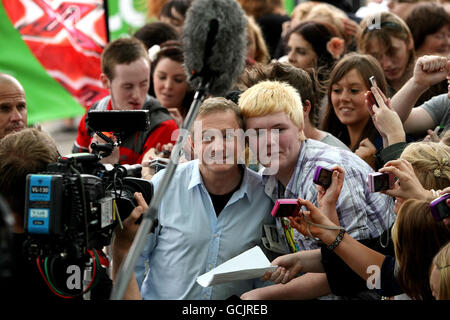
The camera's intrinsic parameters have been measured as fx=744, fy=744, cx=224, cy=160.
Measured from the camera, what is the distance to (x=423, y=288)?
2.73 m

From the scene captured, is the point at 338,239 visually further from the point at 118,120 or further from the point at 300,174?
the point at 118,120

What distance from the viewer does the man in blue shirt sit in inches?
131

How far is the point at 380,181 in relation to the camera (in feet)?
9.57

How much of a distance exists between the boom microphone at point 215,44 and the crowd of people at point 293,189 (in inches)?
25.0

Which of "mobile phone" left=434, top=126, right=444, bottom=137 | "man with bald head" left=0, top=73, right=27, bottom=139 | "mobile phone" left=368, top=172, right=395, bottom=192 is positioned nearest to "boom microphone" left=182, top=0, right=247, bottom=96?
"mobile phone" left=368, top=172, right=395, bottom=192

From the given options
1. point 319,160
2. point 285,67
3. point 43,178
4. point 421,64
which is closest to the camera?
point 43,178

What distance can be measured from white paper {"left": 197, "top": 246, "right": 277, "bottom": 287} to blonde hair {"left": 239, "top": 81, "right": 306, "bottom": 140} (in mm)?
660

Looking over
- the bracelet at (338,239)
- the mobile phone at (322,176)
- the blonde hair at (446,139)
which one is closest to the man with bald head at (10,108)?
the mobile phone at (322,176)

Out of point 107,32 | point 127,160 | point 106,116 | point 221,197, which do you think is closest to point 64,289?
point 106,116

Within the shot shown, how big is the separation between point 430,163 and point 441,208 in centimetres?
61

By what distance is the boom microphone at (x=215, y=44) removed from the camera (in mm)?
2572

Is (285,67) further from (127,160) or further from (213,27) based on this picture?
(213,27)

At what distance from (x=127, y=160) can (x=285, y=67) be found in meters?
1.12

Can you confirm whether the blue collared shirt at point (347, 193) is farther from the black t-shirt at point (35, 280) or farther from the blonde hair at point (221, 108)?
the black t-shirt at point (35, 280)
